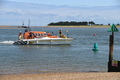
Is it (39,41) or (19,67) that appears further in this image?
(39,41)

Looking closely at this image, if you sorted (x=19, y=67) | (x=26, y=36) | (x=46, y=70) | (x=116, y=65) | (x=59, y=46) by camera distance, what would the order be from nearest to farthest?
(x=116, y=65) < (x=46, y=70) < (x=19, y=67) < (x=59, y=46) < (x=26, y=36)

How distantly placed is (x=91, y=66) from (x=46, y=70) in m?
3.72

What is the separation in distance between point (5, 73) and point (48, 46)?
20.7 metres

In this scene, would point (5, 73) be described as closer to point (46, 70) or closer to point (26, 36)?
point (46, 70)

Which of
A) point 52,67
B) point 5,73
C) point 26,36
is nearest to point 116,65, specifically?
point 52,67

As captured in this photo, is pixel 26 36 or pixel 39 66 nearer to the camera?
pixel 39 66

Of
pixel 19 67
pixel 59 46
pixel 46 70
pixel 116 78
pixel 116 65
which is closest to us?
pixel 116 78

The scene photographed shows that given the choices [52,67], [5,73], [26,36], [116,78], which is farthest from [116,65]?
[26,36]

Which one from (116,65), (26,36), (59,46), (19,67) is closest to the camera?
(116,65)

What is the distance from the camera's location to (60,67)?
70.7ft

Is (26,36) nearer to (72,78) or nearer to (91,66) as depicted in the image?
(91,66)

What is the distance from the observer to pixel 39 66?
22.2 meters

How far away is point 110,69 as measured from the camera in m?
18.4

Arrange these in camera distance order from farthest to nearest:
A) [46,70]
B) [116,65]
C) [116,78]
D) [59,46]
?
[59,46] → [46,70] → [116,65] → [116,78]
